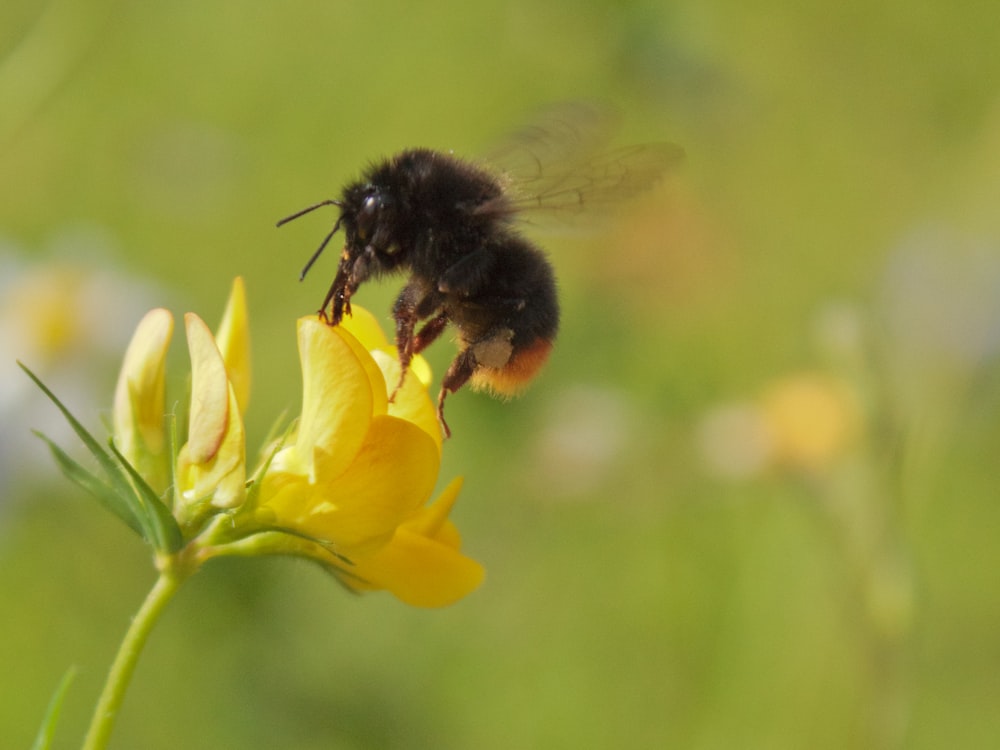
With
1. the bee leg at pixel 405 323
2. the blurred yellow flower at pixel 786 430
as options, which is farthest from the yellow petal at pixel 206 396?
the blurred yellow flower at pixel 786 430

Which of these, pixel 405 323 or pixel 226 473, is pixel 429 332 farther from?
pixel 226 473

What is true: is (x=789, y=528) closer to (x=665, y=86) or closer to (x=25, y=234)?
(x=665, y=86)

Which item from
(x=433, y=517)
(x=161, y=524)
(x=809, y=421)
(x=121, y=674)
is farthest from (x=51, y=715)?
(x=809, y=421)

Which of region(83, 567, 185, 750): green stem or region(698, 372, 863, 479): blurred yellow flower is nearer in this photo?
region(83, 567, 185, 750): green stem

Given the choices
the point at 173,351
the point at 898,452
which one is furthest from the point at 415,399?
the point at 173,351

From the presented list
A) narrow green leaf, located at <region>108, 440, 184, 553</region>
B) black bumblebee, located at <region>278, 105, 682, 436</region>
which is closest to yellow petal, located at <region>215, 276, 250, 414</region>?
black bumblebee, located at <region>278, 105, 682, 436</region>

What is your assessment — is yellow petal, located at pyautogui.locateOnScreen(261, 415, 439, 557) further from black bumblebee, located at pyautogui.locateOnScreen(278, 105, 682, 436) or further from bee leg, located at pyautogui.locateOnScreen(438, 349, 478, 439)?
bee leg, located at pyautogui.locateOnScreen(438, 349, 478, 439)
